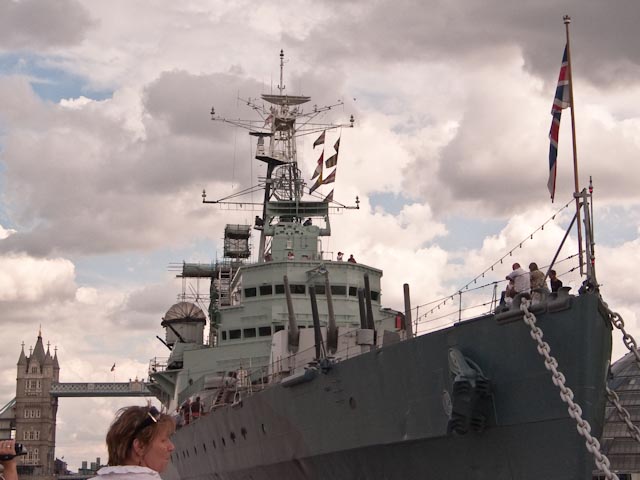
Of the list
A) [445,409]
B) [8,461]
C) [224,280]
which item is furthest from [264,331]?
[8,461]

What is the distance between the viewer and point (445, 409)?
1506 centimetres

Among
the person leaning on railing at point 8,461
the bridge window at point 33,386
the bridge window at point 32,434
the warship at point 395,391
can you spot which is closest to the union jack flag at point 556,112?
the warship at point 395,391

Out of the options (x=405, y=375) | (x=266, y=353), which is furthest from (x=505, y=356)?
(x=266, y=353)

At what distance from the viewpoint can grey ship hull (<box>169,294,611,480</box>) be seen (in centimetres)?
1398

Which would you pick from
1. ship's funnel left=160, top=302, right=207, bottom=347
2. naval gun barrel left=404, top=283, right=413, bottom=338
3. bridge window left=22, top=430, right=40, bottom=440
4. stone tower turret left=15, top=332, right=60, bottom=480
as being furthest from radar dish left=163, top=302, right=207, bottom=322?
bridge window left=22, top=430, right=40, bottom=440

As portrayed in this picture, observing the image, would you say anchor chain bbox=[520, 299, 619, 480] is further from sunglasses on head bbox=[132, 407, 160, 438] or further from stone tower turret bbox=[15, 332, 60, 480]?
stone tower turret bbox=[15, 332, 60, 480]

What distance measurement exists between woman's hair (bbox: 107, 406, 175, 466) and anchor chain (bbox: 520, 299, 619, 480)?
8297 mm

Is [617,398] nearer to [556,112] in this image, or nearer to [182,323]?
[556,112]

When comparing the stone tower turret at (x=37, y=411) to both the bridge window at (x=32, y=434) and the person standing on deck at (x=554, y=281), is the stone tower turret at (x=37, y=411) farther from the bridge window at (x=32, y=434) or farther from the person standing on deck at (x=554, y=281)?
the person standing on deck at (x=554, y=281)

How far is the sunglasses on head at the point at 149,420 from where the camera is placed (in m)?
4.38

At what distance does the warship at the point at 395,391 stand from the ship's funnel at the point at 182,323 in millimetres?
11420

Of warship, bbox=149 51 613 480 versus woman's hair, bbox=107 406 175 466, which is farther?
warship, bbox=149 51 613 480

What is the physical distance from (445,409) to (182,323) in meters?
27.6

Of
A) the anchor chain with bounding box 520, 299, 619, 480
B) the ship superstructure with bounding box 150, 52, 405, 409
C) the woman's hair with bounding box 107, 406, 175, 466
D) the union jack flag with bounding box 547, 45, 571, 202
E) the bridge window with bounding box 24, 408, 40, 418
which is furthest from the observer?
the bridge window with bounding box 24, 408, 40, 418
